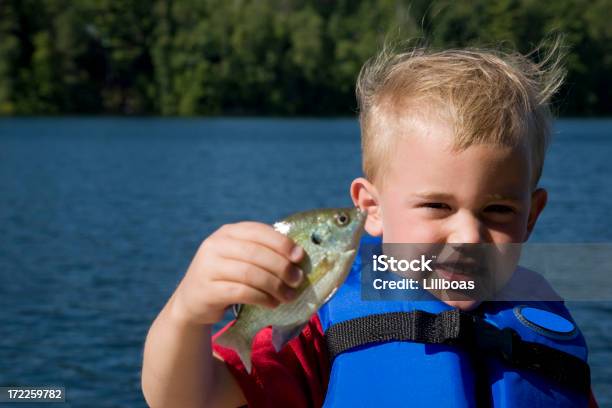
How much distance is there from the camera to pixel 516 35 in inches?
2571

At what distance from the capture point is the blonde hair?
2211 millimetres

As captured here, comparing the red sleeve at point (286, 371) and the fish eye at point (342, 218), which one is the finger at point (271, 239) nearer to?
the fish eye at point (342, 218)

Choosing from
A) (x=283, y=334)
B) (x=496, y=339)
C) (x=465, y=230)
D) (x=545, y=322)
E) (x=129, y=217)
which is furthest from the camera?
(x=129, y=217)

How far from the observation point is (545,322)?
249cm

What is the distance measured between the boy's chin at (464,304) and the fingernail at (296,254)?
937 millimetres

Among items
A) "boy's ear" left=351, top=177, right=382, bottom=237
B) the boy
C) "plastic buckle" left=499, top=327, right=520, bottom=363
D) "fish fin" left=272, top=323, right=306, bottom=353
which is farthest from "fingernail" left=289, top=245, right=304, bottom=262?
"plastic buckle" left=499, top=327, right=520, bottom=363

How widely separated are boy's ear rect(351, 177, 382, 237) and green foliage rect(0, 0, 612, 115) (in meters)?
66.6

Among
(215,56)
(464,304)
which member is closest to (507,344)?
(464,304)

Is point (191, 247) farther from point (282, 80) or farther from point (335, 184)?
point (282, 80)

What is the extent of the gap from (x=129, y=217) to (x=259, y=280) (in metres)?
20.5

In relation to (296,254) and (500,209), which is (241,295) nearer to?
(296,254)

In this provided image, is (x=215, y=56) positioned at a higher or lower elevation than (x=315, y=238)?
lower

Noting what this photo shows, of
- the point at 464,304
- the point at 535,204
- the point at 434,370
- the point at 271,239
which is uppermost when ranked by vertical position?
the point at 271,239

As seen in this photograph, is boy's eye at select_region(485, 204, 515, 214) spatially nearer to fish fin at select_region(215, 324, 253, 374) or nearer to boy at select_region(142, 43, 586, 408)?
boy at select_region(142, 43, 586, 408)
